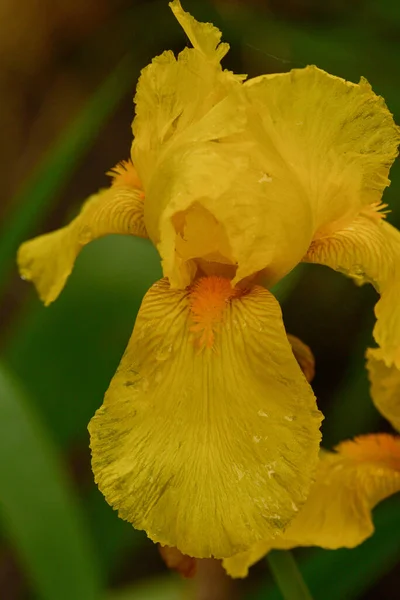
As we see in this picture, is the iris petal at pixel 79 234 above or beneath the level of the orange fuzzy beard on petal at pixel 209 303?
above

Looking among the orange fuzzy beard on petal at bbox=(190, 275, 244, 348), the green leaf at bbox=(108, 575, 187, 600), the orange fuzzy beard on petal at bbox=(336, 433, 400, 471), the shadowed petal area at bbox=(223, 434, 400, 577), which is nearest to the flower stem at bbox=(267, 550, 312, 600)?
the shadowed petal area at bbox=(223, 434, 400, 577)

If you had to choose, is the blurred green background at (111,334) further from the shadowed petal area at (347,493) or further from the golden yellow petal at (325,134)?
the golden yellow petal at (325,134)

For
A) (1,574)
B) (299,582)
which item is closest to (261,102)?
(299,582)

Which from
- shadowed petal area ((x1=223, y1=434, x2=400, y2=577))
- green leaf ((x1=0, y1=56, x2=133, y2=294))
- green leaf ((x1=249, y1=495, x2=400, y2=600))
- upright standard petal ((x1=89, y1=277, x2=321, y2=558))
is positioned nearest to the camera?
upright standard petal ((x1=89, y1=277, x2=321, y2=558))

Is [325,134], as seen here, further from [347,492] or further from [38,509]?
[38,509]

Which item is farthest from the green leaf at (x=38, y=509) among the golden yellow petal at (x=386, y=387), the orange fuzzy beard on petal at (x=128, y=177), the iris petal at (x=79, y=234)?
the golden yellow petal at (x=386, y=387)

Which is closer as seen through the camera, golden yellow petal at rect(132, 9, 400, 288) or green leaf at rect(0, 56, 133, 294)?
golden yellow petal at rect(132, 9, 400, 288)

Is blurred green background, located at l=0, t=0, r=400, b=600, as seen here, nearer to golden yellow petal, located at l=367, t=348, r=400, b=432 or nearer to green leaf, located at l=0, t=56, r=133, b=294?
green leaf, located at l=0, t=56, r=133, b=294

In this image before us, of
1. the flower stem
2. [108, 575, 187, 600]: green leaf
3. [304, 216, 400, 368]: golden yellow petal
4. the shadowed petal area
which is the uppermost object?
[304, 216, 400, 368]: golden yellow petal
